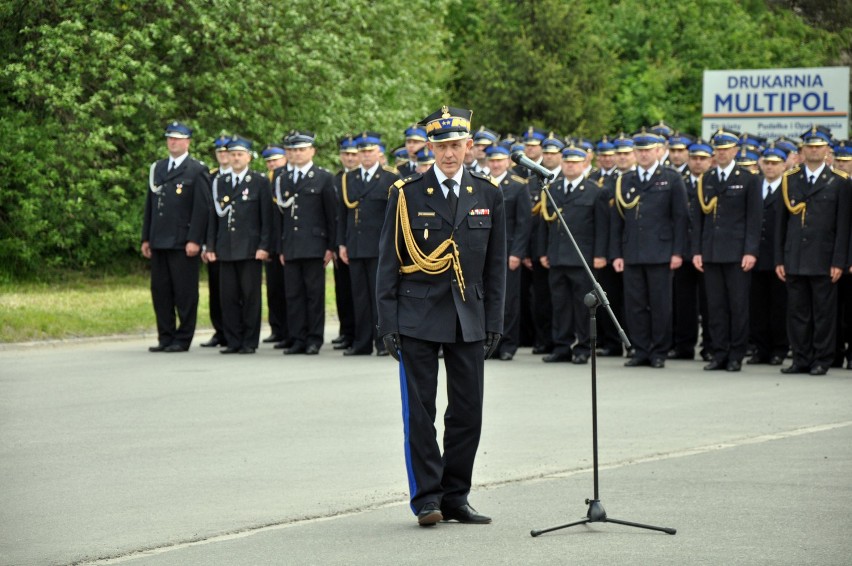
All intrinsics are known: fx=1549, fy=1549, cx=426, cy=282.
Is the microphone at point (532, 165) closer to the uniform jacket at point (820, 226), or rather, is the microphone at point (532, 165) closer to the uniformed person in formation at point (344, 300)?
the uniform jacket at point (820, 226)

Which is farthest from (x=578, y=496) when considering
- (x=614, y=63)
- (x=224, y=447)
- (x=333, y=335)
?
(x=614, y=63)

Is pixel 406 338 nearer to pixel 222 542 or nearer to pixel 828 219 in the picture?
Result: pixel 222 542

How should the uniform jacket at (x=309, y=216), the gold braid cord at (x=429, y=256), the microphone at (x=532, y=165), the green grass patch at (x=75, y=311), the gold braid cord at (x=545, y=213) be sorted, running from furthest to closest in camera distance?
the green grass patch at (x=75, y=311) → the uniform jacket at (x=309, y=216) → the gold braid cord at (x=545, y=213) → the gold braid cord at (x=429, y=256) → the microphone at (x=532, y=165)

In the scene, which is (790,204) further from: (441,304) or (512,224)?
(441,304)

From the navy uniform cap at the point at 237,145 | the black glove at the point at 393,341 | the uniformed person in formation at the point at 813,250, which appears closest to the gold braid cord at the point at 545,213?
the uniformed person in formation at the point at 813,250

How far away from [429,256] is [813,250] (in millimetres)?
8271

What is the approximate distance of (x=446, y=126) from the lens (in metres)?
7.75

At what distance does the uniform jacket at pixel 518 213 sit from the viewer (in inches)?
659

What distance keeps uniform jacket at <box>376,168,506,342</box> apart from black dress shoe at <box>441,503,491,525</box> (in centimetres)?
86

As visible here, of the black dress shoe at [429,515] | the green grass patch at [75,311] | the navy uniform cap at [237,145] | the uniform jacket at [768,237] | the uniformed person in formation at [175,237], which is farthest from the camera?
the green grass patch at [75,311]

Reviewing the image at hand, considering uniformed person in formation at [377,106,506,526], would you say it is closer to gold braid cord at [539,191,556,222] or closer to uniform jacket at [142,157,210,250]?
gold braid cord at [539,191,556,222]

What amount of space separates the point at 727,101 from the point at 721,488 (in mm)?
20971

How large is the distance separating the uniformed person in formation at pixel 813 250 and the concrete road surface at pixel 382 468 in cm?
56

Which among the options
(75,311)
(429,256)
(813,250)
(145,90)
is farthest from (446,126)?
(145,90)
